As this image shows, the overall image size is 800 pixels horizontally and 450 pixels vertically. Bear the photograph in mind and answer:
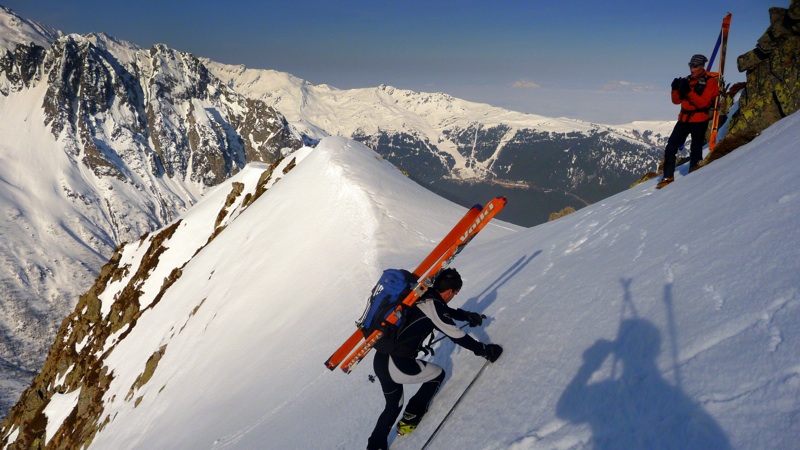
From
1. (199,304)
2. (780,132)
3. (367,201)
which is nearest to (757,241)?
(780,132)

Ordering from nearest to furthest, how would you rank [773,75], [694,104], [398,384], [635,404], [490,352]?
1. [635,404]
2. [490,352]
3. [398,384]
4. [694,104]
5. [773,75]

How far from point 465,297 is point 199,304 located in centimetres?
2484

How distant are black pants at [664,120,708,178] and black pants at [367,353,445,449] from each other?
8825mm

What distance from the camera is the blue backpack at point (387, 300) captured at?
6766mm

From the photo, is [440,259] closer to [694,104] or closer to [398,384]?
[398,384]

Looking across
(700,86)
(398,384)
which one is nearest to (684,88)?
(700,86)

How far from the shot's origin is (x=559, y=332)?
6551mm

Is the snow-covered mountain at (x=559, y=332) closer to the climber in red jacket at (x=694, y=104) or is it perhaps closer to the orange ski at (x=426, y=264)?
the climber in red jacket at (x=694, y=104)

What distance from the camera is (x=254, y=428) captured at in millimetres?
11719

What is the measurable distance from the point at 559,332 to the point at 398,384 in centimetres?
270

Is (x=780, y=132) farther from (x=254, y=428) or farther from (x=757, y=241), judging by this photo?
(x=254, y=428)

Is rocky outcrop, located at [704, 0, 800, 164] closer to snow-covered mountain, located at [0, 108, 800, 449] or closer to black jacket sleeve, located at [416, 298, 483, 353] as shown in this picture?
snow-covered mountain, located at [0, 108, 800, 449]

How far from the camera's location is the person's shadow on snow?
3.96m

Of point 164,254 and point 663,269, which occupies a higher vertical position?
point 663,269
